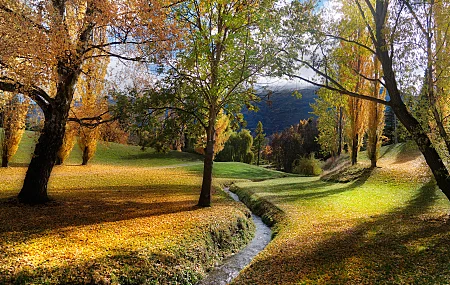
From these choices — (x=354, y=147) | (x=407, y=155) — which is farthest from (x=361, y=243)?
(x=407, y=155)

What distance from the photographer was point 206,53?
10617mm

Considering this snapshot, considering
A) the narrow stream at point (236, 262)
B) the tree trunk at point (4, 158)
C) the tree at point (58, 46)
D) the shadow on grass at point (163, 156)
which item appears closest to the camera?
the narrow stream at point (236, 262)

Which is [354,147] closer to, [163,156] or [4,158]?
[4,158]

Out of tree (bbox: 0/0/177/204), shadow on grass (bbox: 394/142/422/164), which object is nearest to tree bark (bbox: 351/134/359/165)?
shadow on grass (bbox: 394/142/422/164)

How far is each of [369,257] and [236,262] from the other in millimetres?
A: 3342

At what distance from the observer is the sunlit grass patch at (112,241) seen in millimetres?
5379

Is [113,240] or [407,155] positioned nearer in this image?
[113,240]

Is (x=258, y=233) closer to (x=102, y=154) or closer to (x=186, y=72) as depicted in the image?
(x=186, y=72)

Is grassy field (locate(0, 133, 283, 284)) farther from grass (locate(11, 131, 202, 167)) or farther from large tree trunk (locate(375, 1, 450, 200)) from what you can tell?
grass (locate(11, 131, 202, 167))

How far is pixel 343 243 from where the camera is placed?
7.52 m

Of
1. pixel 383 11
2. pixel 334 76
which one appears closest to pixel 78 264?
pixel 334 76

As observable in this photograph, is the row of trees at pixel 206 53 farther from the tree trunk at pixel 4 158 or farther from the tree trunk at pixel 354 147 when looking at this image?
the tree trunk at pixel 4 158

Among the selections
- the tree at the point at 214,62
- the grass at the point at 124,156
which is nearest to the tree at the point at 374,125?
the tree at the point at 214,62

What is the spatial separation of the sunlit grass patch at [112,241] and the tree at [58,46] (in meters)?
2.05
